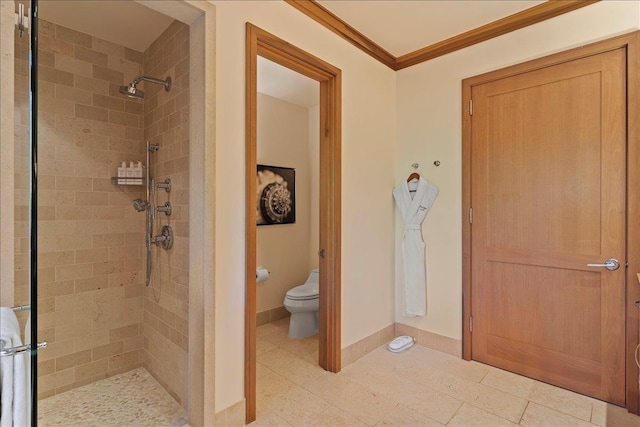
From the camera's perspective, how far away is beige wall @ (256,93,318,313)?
3.63 meters

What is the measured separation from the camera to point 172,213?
2.17m

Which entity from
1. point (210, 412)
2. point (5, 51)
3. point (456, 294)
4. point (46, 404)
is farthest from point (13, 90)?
point (456, 294)

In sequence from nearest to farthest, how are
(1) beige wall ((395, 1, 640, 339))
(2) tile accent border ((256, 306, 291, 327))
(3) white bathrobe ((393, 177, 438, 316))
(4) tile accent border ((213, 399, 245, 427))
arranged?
(4) tile accent border ((213, 399, 245, 427)) < (1) beige wall ((395, 1, 640, 339)) < (3) white bathrobe ((393, 177, 438, 316)) < (2) tile accent border ((256, 306, 291, 327))

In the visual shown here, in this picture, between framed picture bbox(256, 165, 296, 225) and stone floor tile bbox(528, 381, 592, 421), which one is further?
framed picture bbox(256, 165, 296, 225)

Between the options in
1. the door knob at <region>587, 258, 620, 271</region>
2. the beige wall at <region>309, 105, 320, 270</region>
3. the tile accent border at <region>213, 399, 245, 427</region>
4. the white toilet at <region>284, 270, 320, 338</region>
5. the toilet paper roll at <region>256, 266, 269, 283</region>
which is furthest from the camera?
the beige wall at <region>309, 105, 320, 270</region>

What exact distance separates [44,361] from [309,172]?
2.99 meters

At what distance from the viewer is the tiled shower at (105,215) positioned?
7.09 ft

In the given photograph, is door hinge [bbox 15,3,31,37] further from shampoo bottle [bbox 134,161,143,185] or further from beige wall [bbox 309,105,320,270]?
beige wall [bbox 309,105,320,270]

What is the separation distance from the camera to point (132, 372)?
8.34 ft

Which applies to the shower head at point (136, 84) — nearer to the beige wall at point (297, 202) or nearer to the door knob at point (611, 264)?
the beige wall at point (297, 202)

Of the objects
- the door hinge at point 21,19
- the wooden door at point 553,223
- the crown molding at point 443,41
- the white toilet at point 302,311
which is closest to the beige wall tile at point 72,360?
the white toilet at point 302,311

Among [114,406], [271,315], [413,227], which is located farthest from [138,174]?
[413,227]

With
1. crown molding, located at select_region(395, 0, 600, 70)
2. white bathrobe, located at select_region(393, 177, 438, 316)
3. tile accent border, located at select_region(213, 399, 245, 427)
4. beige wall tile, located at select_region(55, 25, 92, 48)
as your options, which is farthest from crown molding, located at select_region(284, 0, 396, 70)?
tile accent border, located at select_region(213, 399, 245, 427)

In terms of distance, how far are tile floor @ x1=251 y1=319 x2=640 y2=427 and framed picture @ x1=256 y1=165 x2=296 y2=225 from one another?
58.6 inches
